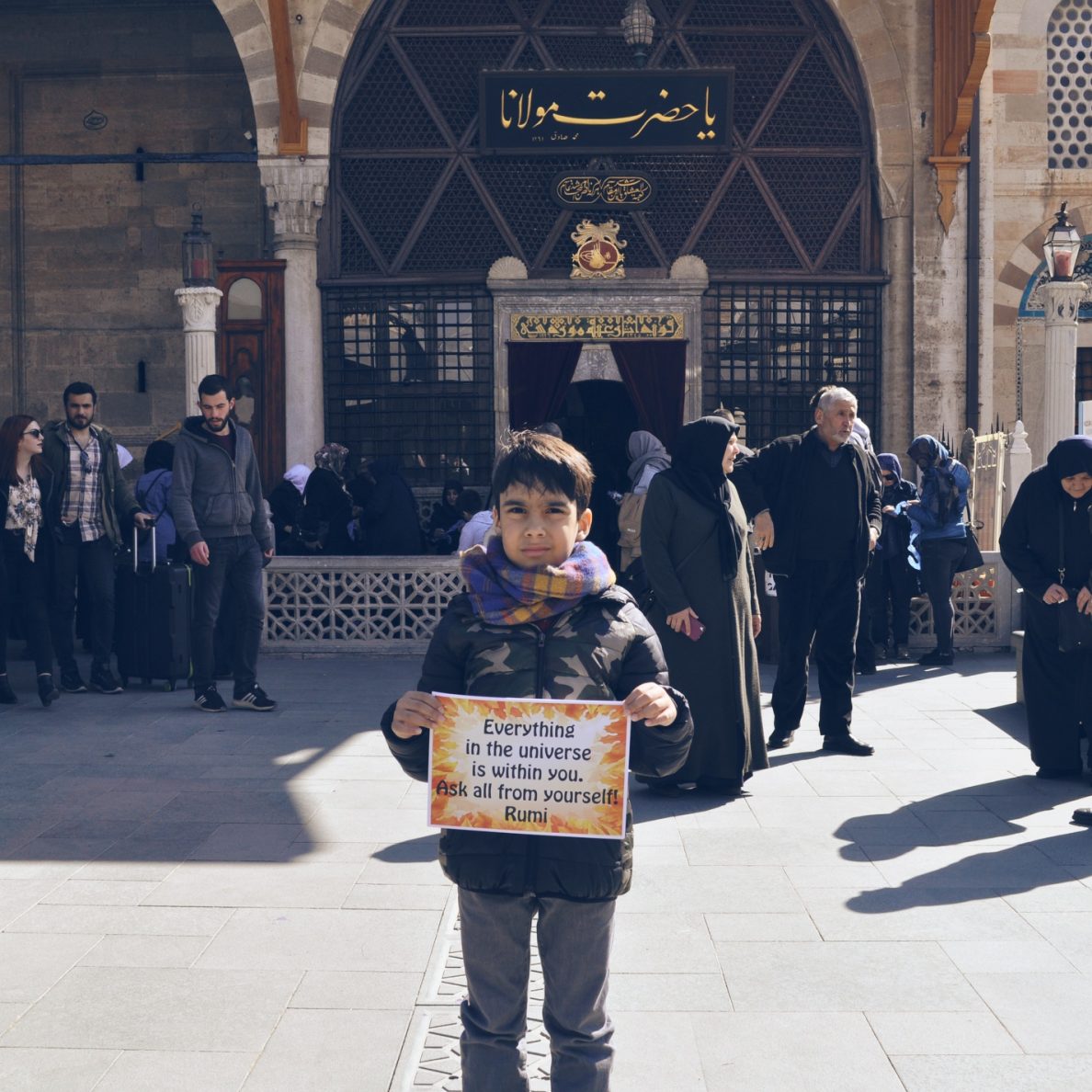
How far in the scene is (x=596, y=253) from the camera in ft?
42.0

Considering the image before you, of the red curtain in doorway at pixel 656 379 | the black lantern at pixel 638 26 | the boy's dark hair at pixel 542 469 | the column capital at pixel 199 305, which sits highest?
the black lantern at pixel 638 26

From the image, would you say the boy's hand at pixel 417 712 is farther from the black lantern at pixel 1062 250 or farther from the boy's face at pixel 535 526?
the black lantern at pixel 1062 250

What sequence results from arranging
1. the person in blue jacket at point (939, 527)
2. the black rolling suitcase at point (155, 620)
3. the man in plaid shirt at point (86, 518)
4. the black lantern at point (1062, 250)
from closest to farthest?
1. the man in plaid shirt at point (86, 518)
2. the black rolling suitcase at point (155, 620)
3. the person in blue jacket at point (939, 527)
4. the black lantern at point (1062, 250)

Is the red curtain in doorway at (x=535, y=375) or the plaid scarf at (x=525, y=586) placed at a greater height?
the red curtain in doorway at (x=535, y=375)

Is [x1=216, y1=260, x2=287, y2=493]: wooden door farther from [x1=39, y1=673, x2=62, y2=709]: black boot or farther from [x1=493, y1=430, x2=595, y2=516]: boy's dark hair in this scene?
[x1=493, y1=430, x2=595, y2=516]: boy's dark hair

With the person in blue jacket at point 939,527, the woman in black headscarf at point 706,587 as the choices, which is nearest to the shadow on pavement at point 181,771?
the woman in black headscarf at point 706,587

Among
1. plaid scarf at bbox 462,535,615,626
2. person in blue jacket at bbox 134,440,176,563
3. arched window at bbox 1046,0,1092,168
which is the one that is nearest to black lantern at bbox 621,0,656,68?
arched window at bbox 1046,0,1092,168

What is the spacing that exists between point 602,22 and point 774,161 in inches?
74.4

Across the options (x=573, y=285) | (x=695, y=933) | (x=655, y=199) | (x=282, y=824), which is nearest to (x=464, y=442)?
(x=573, y=285)

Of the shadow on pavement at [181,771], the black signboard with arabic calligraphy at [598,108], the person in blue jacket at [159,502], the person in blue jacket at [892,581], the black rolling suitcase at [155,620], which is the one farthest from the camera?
the black signboard with arabic calligraphy at [598,108]

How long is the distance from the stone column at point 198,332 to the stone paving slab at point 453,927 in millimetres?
4184

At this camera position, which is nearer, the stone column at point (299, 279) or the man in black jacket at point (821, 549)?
the man in black jacket at point (821, 549)

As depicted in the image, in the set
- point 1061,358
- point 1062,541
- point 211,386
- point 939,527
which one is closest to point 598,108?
point 1061,358

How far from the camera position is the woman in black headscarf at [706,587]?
5.64 metres
